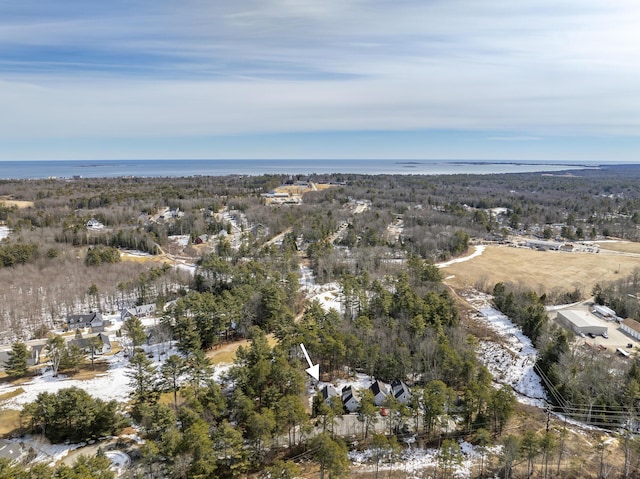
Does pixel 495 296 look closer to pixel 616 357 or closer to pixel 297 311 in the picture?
pixel 616 357

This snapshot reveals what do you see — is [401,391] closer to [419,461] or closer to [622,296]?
[419,461]

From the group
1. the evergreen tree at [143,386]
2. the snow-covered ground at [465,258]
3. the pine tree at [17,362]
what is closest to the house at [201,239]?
the snow-covered ground at [465,258]

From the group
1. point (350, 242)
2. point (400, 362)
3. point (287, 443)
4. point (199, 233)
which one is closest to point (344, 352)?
point (400, 362)

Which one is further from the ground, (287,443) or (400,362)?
(400,362)

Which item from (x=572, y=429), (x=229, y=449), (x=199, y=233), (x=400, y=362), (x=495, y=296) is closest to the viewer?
(x=229, y=449)

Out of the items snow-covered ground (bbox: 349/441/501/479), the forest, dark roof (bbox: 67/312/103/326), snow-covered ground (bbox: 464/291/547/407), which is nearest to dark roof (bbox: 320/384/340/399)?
the forest

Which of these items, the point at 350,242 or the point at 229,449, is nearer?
the point at 229,449
